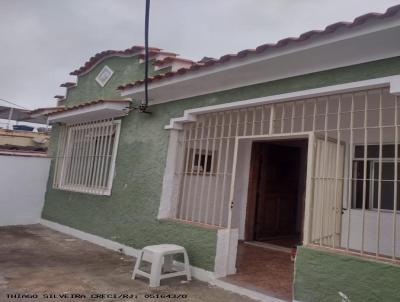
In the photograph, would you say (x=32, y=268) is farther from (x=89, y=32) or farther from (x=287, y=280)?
(x=89, y=32)

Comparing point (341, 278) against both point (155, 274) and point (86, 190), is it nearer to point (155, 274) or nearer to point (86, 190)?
point (155, 274)

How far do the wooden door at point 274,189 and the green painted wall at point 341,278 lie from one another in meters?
3.91

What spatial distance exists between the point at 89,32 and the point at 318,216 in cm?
724

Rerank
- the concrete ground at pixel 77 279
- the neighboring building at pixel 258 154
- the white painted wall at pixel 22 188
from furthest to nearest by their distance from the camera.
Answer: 1. the white painted wall at pixel 22 188
2. the concrete ground at pixel 77 279
3. the neighboring building at pixel 258 154

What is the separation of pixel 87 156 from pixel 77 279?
3.88 m

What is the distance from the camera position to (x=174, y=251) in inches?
188

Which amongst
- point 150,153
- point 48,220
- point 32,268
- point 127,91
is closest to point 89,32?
point 127,91

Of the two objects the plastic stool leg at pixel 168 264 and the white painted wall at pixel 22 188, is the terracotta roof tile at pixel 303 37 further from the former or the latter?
the white painted wall at pixel 22 188

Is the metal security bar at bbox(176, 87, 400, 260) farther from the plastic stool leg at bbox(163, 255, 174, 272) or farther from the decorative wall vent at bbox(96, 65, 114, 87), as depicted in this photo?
the decorative wall vent at bbox(96, 65, 114, 87)

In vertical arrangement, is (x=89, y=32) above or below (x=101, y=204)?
above

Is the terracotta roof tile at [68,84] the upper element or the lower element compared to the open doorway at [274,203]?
upper

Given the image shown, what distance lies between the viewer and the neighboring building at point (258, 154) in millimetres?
3650

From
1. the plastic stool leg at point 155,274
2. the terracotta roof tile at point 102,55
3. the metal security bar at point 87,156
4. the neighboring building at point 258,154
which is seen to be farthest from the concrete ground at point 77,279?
the terracotta roof tile at point 102,55

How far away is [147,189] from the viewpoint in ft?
20.2
